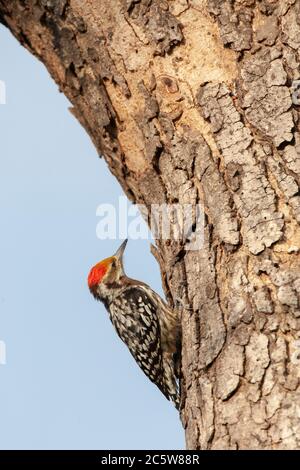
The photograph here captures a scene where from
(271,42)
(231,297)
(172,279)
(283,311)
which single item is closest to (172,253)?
(172,279)

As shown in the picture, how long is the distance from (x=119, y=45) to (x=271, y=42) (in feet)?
2.94

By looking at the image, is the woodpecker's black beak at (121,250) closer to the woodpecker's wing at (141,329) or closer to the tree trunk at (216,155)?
the woodpecker's wing at (141,329)

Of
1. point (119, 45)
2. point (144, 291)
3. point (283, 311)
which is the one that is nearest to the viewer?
point (283, 311)

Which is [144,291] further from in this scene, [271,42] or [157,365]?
[271,42]

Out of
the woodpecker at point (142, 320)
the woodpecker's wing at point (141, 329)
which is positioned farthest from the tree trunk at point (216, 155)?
the woodpecker's wing at point (141, 329)

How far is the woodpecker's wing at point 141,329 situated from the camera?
5.82 meters

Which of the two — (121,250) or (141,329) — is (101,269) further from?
(141,329)

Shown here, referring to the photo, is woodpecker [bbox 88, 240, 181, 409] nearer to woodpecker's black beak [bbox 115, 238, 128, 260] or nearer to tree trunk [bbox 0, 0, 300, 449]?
woodpecker's black beak [bbox 115, 238, 128, 260]

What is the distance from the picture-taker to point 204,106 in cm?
458

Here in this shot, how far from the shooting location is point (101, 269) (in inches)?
259

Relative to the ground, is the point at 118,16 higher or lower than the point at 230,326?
higher

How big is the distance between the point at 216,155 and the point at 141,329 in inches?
75.5

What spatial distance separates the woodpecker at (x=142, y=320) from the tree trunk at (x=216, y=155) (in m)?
0.53

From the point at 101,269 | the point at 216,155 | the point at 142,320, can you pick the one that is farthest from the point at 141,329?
the point at 216,155
